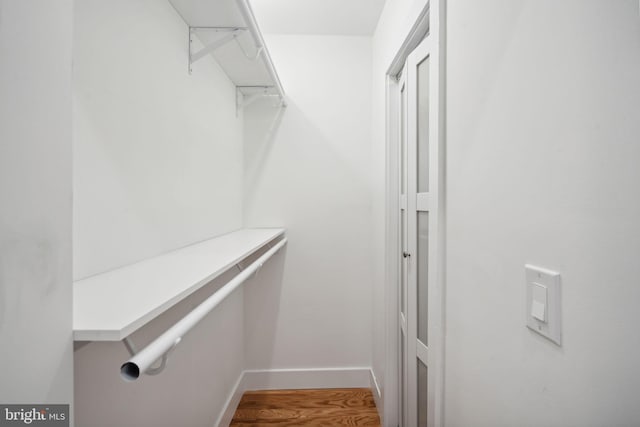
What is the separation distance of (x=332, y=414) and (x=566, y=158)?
197 centimetres

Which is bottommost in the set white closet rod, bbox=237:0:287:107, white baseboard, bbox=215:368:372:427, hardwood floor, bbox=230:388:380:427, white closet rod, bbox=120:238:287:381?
hardwood floor, bbox=230:388:380:427

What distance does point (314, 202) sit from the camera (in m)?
2.28

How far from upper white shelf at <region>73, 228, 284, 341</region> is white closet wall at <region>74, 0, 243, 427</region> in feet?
0.18

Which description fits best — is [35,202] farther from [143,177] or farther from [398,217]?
[398,217]

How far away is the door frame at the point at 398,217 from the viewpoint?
3.06 feet

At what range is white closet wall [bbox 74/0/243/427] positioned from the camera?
76 cm

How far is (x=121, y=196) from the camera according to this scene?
90 cm

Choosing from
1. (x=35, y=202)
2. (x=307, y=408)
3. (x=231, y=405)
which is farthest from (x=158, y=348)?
(x=307, y=408)

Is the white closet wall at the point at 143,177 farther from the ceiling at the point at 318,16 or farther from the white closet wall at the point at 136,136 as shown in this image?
the ceiling at the point at 318,16

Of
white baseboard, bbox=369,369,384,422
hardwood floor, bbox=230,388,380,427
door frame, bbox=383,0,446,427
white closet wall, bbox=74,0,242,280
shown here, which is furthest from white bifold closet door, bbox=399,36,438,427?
white closet wall, bbox=74,0,242,280

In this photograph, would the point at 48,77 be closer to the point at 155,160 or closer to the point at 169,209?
the point at 155,160

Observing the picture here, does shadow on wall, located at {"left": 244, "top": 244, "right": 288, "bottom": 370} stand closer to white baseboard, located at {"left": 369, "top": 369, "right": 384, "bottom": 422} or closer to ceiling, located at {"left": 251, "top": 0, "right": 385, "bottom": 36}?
white baseboard, located at {"left": 369, "top": 369, "right": 384, "bottom": 422}

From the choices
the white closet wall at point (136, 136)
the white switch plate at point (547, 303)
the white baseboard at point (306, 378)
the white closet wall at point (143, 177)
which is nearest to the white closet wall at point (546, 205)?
the white switch plate at point (547, 303)

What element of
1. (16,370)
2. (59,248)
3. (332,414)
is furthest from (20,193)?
(332,414)
